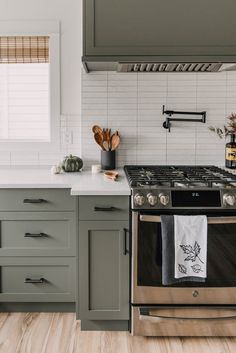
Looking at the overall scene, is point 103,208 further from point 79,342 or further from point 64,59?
point 64,59

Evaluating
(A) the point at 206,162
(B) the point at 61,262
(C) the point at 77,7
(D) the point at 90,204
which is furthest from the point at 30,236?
(C) the point at 77,7

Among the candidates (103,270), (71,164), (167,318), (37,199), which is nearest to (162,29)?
(71,164)

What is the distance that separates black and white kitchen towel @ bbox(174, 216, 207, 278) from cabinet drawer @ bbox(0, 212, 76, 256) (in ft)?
2.23

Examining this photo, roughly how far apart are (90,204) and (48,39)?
1.47 metres

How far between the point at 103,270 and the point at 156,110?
4.38 ft

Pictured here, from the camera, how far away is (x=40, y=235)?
2.67 metres

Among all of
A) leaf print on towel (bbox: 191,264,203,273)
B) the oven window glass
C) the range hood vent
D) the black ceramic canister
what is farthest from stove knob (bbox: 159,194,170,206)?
the range hood vent

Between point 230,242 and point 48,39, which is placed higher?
point 48,39

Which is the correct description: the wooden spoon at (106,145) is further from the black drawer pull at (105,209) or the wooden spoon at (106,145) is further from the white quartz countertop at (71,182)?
the black drawer pull at (105,209)

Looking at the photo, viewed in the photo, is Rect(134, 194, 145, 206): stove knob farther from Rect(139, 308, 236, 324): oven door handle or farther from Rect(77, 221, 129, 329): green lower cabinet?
Rect(139, 308, 236, 324): oven door handle

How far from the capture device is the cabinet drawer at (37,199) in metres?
2.64

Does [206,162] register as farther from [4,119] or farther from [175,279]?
[4,119]

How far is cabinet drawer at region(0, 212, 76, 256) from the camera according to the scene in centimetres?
267

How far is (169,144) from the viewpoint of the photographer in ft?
10.8
